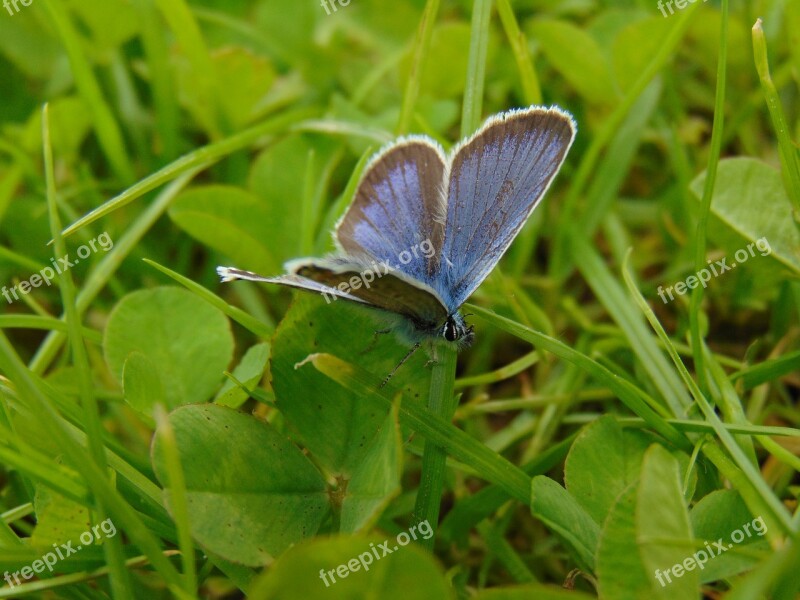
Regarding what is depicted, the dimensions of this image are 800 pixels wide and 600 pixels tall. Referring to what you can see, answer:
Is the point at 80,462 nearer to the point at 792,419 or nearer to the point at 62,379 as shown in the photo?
the point at 62,379

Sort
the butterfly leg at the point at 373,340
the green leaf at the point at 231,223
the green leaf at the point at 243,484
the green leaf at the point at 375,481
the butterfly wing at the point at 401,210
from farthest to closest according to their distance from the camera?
the green leaf at the point at 231,223 → the butterfly wing at the point at 401,210 → the butterfly leg at the point at 373,340 → the green leaf at the point at 243,484 → the green leaf at the point at 375,481

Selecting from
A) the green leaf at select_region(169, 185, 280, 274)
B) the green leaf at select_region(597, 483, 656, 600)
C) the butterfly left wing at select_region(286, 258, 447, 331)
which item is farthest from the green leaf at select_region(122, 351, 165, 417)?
the green leaf at select_region(597, 483, 656, 600)

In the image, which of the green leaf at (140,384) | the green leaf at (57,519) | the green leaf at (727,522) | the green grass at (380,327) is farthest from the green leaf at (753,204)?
the green leaf at (57,519)

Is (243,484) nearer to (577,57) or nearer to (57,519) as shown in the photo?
(57,519)

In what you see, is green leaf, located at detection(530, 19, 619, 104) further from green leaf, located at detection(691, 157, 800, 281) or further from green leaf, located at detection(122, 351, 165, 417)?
green leaf, located at detection(122, 351, 165, 417)

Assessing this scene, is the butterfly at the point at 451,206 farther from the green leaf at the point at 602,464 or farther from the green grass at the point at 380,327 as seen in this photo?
the green leaf at the point at 602,464
